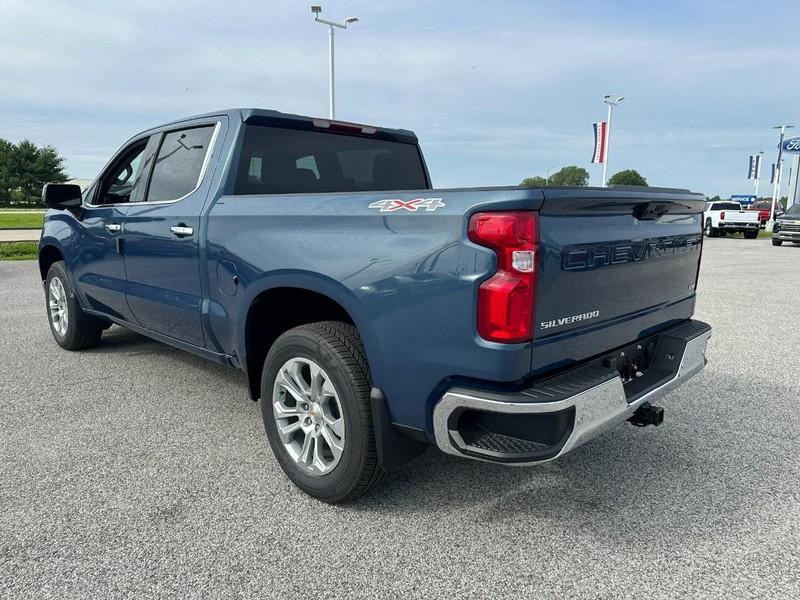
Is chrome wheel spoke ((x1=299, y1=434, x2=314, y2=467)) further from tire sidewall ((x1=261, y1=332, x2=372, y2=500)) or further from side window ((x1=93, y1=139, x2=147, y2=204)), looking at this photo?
side window ((x1=93, y1=139, x2=147, y2=204))

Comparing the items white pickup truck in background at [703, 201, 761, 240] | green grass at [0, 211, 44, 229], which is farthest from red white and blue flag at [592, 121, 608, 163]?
green grass at [0, 211, 44, 229]

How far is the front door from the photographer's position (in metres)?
4.25

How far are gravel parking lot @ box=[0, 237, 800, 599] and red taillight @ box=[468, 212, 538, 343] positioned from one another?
3.20 ft

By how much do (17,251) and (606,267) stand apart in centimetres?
1624

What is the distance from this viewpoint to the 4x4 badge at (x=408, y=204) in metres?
2.25

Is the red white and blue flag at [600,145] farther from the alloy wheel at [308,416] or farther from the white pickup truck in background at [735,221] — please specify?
the alloy wheel at [308,416]

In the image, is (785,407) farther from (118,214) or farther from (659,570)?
(118,214)

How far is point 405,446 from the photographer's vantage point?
2.53 meters

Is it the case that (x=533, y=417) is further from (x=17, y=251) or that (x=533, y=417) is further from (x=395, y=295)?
(x=17, y=251)

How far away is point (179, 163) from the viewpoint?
383 centimetres

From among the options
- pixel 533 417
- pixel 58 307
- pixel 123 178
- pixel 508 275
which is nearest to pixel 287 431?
pixel 533 417

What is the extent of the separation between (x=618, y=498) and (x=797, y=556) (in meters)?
0.72

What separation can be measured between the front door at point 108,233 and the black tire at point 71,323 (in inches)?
10.0

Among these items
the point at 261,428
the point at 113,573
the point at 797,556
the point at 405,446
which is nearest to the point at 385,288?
the point at 405,446
